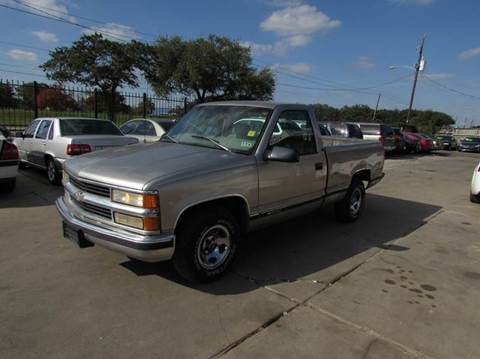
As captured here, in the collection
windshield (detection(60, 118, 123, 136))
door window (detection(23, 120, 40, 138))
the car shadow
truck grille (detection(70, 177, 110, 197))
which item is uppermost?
windshield (detection(60, 118, 123, 136))

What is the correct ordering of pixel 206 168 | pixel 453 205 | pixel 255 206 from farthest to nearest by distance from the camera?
pixel 453 205
pixel 255 206
pixel 206 168

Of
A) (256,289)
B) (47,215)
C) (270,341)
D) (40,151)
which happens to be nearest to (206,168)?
(256,289)

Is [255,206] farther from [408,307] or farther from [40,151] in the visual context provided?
[40,151]

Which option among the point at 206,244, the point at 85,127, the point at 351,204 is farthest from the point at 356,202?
the point at 85,127

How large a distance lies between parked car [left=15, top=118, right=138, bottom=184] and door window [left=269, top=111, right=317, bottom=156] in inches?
184

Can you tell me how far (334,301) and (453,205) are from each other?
20.0ft

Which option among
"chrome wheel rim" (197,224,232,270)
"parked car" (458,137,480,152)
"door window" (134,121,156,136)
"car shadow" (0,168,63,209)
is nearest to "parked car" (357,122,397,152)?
"door window" (134,121,156,136)

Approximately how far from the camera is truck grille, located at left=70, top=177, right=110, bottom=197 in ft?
10.9

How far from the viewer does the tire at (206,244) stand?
338cm

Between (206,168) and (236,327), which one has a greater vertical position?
(206,168)

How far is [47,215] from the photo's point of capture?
5.90m

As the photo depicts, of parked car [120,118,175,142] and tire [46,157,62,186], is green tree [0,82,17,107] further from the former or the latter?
tire [46,157,62,186]

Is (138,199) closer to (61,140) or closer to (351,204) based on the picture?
(351,204)

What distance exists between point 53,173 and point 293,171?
19.8 ft
